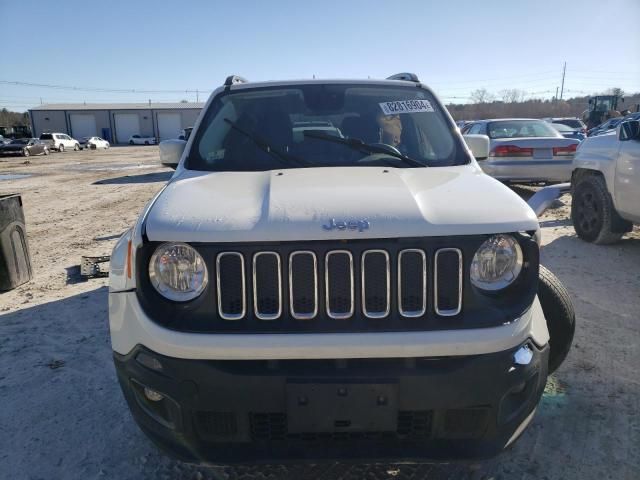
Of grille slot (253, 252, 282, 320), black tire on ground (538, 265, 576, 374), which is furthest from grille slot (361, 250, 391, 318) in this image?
black tire on ground (538, 265, 576, 374)

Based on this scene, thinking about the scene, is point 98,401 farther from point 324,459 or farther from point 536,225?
point 536,225

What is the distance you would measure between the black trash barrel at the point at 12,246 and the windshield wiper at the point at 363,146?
12.6 feet

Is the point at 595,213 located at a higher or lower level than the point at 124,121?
lower

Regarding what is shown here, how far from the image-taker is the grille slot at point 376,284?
1.92 metres

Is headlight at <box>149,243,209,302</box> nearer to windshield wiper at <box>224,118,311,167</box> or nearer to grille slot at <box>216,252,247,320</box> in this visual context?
grille slot at <box>216,252,247,320</box>

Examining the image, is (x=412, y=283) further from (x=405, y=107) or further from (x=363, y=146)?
(x=405, y=107)

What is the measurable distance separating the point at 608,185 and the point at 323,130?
15.2ft

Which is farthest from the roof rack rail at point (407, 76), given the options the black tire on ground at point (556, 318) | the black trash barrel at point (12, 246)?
the black trash barrel at point (12, 246)

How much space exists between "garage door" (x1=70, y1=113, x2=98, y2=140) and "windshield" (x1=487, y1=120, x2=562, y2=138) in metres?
73.0

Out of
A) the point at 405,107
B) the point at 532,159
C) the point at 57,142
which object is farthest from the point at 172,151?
the point at 57,142

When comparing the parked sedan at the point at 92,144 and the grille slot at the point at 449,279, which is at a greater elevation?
the grille slot at the point at 449,279

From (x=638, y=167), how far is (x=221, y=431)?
5.58 metres

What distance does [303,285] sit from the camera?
1930 mm

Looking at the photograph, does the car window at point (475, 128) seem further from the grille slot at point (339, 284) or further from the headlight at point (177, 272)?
the headlight at point (177, 272)
